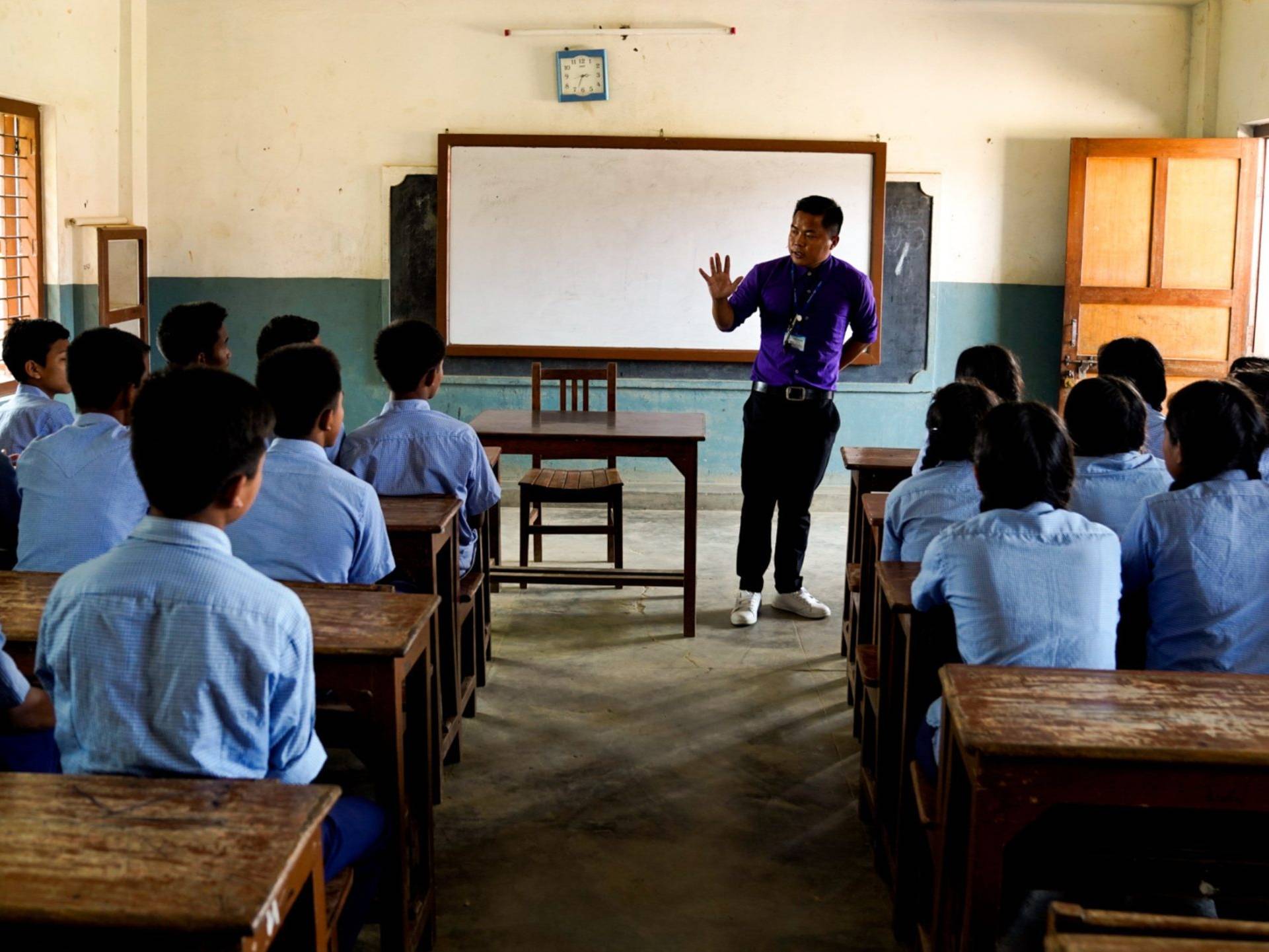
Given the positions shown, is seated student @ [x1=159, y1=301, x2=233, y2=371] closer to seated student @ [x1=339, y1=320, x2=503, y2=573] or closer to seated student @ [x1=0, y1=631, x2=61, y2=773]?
seated student @ [x1=339, y1=320, x2=503, y2=573]

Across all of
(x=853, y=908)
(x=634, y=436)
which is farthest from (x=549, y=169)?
(x=853, y=908)

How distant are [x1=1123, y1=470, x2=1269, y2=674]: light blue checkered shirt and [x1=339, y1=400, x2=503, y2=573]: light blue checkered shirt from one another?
5.49 feet

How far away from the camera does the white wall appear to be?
6.23 meters

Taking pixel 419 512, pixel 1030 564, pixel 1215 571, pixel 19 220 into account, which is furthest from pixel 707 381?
pixel 1030 564

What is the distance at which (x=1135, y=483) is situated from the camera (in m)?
2.73

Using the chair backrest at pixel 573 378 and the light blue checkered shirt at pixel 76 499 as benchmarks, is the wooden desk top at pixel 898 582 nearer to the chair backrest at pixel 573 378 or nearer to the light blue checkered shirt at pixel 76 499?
the light blue checkered shirt at pixel 76 499

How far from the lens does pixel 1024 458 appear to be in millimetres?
2102

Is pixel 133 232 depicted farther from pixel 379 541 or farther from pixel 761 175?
pixel 379 541

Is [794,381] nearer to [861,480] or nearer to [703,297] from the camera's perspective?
[861,480]

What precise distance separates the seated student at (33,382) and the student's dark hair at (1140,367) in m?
2.87

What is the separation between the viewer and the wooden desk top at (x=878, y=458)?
12.8ft

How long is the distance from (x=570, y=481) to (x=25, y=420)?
1902mm

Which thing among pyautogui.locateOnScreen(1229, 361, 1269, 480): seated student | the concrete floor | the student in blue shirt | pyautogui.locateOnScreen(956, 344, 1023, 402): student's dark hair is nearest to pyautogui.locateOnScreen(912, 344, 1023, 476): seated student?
pyautogui.locateOnScreen(956, 344, 1023, 402): student's dark hair

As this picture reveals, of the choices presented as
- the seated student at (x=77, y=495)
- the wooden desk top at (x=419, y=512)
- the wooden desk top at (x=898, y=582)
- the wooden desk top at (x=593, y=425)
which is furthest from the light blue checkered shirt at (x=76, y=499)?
the wooden desk top at (x=593, y=425)
